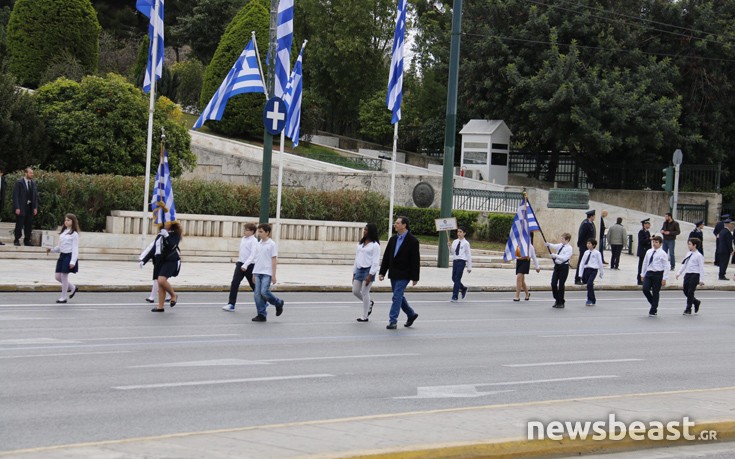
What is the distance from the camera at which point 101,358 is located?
12680mm

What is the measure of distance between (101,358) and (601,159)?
40.6 metres

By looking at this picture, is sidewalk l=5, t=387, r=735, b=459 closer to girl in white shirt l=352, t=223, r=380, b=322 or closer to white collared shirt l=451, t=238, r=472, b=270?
girl in white shirt l=352, t=223, r=380, b=322

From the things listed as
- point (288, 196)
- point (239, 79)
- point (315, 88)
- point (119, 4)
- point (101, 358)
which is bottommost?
point (101, 358)

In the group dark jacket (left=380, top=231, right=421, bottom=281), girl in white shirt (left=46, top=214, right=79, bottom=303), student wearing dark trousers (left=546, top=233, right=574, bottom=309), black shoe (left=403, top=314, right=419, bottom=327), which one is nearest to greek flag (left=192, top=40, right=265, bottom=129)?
girl in white shirt (left=46, top=214, right=79, bottom=303)

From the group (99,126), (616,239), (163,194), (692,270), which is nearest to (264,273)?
(163,194)

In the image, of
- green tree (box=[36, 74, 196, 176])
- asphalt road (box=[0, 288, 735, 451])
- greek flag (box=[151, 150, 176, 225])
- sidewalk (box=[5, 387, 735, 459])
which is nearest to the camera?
sidewalk (box=[5, 387, 735, 459])

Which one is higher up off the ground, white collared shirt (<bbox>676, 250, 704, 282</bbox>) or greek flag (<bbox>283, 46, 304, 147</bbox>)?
greek flag (<bbox>283, 46, 304, 147</bbox>)

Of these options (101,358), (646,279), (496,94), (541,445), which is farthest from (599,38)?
(541,445)

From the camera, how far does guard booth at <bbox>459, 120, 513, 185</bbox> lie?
48938 millimetres

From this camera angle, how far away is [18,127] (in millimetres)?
29766

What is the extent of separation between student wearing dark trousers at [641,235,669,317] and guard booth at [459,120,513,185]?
87.0 feet

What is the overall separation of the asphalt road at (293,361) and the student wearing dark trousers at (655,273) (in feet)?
2.33

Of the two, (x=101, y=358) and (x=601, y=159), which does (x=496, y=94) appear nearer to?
(x=601, y=159)

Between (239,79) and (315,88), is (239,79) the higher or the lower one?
the lower one
